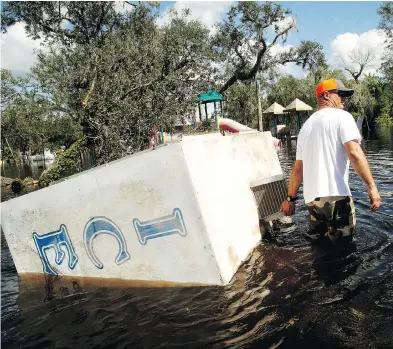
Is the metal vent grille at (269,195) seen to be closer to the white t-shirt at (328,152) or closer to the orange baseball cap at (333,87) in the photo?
the white t-shirt at (328,152)

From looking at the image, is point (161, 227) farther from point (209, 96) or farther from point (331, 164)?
point (209, 96)

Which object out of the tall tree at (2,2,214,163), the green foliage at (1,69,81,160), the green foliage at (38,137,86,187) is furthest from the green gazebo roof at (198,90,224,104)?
the green foliage at (1,69,81,160)

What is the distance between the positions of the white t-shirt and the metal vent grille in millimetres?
1147

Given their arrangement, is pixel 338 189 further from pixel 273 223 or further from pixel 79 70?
pixel 79 70

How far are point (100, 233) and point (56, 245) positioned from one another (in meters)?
0.77

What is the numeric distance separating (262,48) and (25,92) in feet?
80.8

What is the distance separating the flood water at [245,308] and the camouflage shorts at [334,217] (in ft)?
1.12

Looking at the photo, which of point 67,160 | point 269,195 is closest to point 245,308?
point 269,195

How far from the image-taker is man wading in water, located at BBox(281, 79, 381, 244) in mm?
3518

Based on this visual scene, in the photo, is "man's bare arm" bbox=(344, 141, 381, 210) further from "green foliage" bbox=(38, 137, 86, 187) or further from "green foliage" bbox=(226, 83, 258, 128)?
"green foliage" bbox=(226, 83, 258, 128)

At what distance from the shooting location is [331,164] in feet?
12.1

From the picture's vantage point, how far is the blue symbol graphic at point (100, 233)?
4.12 m

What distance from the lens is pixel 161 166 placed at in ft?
12.4

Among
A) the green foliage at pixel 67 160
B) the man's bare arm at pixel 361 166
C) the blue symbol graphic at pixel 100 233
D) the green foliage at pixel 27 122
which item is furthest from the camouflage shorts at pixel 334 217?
the green foliage at pixel 27 122
